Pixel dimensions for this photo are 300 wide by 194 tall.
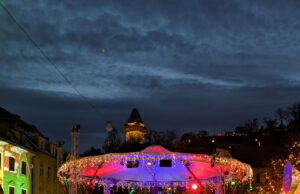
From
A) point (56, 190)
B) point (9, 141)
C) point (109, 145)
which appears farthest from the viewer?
point (109, 145)

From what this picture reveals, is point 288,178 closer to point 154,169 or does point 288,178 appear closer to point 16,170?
point 154,169

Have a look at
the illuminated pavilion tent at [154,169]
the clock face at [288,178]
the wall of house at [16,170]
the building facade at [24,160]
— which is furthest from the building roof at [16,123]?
the clock face at [288,178]

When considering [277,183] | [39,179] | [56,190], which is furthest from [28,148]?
[277,183]

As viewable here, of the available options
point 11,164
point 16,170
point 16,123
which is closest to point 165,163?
point 11,164

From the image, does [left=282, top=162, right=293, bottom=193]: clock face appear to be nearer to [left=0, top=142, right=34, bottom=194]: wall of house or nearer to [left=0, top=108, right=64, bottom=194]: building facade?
[left=0, top=108, right=64, bottom=194]: building facade

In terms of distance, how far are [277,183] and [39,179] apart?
65.6 feet

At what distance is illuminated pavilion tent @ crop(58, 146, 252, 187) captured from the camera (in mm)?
22312

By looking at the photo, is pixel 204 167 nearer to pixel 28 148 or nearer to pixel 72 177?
pixel 72 177

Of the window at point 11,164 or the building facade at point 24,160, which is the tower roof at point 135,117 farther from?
the window at point 11,164

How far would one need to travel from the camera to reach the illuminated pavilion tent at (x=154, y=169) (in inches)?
878

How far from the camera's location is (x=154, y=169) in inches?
1101

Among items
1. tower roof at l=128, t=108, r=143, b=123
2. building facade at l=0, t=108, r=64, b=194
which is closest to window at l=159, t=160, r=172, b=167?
building facade at l=0, t=108, r=64, b=194

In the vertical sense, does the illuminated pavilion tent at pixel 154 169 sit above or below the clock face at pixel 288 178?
above

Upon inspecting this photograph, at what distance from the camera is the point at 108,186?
29.9 m
